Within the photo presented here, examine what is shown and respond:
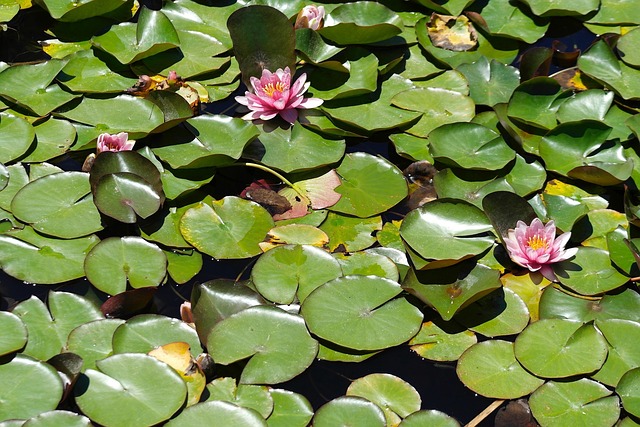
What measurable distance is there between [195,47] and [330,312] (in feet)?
6.50

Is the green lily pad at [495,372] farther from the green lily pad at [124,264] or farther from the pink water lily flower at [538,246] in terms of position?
the green lily pad at [124,264]

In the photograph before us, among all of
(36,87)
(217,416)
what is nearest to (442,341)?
(217,416)

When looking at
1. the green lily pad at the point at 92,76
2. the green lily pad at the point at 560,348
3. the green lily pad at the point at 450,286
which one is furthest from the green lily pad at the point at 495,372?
the green lily pad at the point at 92,76

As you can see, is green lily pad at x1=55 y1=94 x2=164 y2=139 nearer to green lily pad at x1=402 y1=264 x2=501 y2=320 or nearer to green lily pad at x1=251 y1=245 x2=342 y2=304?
green lily pad at x1=251 y1=245 x2=342 y2=304

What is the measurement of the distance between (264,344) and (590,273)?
4.93ft

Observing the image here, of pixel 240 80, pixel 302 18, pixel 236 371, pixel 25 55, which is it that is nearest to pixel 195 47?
pixel 240 80

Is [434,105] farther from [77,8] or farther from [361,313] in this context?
[77,8]

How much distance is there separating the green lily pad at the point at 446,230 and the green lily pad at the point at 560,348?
43 cm

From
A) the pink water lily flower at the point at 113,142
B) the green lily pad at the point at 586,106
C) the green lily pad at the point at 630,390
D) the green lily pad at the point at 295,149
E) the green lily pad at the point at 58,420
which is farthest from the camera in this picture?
the green lily pad at the point at 586,106

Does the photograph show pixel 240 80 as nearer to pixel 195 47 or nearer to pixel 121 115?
pixel 195 47

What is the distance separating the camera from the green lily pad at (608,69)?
414 cm

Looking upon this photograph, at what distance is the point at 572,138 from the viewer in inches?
149

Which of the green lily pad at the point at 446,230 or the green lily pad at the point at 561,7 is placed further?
the green lily pad at the point at 561,7

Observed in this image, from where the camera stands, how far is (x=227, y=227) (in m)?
3.40
